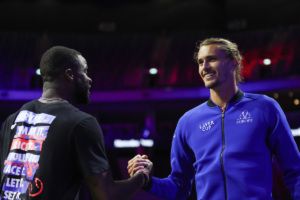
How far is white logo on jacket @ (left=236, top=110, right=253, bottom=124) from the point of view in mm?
2732

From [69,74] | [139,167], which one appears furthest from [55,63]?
[139,167]

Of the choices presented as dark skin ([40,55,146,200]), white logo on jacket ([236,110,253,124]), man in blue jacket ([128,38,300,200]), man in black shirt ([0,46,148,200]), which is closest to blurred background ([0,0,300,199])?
man in blue jacket ([128,38,300,200])

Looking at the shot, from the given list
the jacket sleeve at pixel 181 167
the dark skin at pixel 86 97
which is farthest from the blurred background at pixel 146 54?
the dark skin at pixel 86 97

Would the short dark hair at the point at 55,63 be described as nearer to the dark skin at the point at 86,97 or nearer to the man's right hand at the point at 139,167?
the dark skin at the point at 86,97

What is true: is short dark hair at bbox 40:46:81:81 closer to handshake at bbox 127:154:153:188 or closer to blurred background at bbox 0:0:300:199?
handshake at bbox 127:154:153:188

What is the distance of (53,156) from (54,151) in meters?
0.02

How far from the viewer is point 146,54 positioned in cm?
1309

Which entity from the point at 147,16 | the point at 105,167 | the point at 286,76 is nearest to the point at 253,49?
the point at 286,76

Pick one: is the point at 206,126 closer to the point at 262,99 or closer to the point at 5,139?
the point at 262,99

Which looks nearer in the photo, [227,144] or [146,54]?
[227,144]

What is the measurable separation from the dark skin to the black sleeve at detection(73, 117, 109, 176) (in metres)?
0.04

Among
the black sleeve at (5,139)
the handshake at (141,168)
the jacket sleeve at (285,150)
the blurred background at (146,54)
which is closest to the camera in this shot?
the black sleeve at (5,139)

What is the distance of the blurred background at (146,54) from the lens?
12.4 meters

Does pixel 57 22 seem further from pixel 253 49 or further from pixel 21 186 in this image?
pixel 21 186
